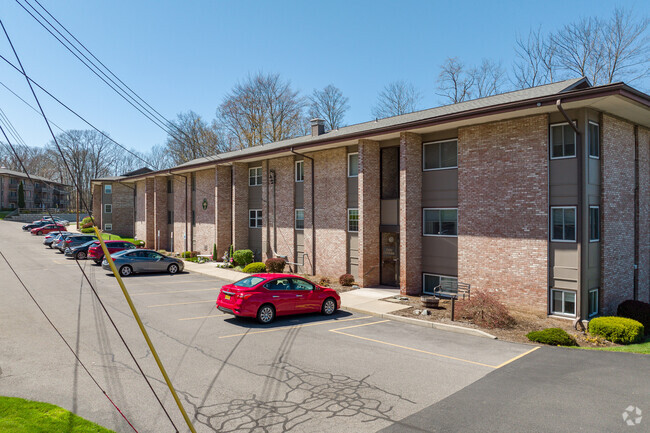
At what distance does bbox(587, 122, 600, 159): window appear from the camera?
14.8 metres

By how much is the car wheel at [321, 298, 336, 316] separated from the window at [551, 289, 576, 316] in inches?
308

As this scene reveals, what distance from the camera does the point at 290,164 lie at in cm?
2620

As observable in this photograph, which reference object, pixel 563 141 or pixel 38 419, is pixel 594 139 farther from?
pixel 38 419

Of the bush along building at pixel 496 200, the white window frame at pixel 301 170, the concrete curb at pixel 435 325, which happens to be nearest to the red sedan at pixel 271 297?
the concrete curb at pixel 435 325

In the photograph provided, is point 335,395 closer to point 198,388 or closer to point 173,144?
point 198,388

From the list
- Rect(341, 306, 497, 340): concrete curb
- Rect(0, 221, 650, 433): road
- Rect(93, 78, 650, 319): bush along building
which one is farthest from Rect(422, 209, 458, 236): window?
Rect(0, 221, 650, 433): road

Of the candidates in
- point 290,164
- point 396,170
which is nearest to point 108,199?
point 290,164

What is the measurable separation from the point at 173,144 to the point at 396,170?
55741 mm

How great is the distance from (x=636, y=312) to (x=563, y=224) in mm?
4132

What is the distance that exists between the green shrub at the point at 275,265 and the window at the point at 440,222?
9506mm

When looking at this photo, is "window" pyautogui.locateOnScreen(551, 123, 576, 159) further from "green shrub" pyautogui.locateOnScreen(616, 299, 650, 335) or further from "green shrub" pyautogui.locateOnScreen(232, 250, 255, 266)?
"green shrub" pyautogui.locateOnScreen(232, 250, 255, 266)

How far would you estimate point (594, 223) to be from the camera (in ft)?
49.4

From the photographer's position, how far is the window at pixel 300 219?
25297mm

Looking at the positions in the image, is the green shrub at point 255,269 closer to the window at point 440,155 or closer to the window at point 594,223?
the window at point 440,155
